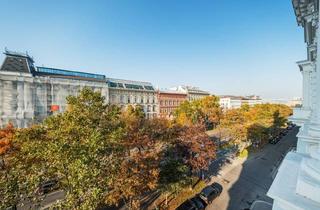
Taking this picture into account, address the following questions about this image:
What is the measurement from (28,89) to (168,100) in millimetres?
41632

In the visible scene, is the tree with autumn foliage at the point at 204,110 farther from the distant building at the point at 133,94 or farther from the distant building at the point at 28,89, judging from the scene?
the distant building at the point at 28,89

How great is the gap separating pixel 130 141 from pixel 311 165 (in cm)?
1294

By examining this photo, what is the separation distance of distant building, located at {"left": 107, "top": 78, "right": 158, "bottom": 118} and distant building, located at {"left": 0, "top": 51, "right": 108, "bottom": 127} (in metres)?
10.5

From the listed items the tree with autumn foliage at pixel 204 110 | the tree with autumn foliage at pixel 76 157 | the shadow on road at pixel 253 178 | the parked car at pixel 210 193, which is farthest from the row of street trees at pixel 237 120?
the tree with autumn foliage at pixel 76 157

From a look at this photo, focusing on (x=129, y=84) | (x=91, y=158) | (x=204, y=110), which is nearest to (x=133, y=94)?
(x=129, y=84)

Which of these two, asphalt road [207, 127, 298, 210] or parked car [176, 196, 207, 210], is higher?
parked car [176, 196, 207, 210]

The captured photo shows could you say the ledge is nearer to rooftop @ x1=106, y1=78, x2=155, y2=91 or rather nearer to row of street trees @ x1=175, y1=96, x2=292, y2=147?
row of street trees @ x1=175, y1=96, x2=292, y2=147

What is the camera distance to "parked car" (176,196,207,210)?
1467 centimetres

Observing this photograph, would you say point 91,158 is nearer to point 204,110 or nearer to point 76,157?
point 76,157

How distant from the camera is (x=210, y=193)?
16.9 m

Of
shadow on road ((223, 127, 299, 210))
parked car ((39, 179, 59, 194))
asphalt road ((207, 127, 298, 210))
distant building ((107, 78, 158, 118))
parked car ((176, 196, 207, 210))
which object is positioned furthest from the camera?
distant building ((107, 78, 158, 118))

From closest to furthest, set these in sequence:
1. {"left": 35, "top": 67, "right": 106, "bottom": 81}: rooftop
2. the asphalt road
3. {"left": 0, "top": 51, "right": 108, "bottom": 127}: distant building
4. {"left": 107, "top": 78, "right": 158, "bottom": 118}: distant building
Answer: the asphalt road < {"left": 0, "top": 51, "right": 108, "bottom": 127}: distant building < {"left": 35, "top": 67, "right": 106, "bottom": 81}: rooftop < {"left": 107, "top": 78, "right": 158, "bottom": 118}: distant building

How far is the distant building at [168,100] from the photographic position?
2488 inches

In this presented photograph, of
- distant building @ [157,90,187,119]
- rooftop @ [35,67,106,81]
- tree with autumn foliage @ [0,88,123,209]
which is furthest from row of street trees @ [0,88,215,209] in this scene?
distant building @ [157,90,187,119]
